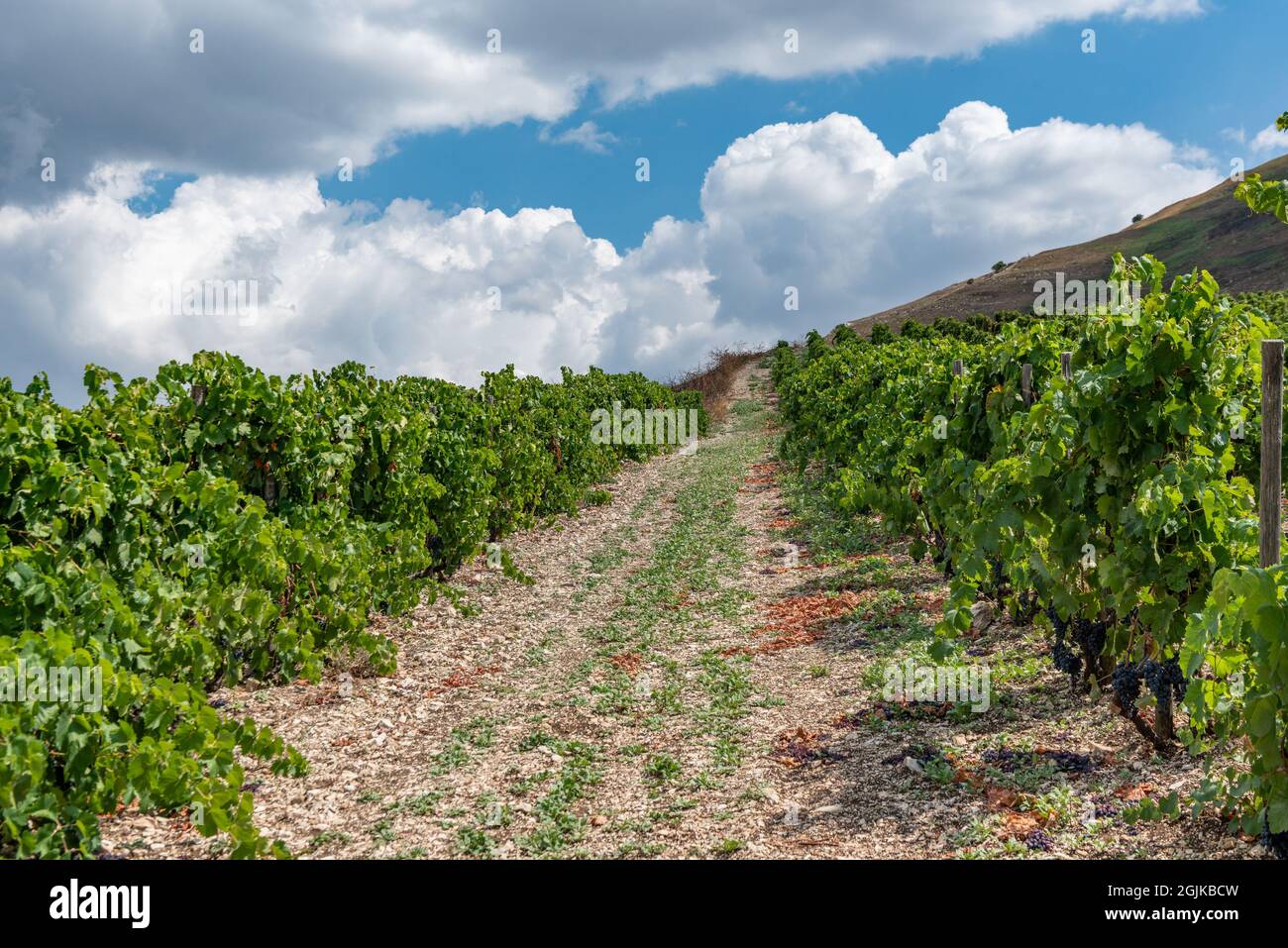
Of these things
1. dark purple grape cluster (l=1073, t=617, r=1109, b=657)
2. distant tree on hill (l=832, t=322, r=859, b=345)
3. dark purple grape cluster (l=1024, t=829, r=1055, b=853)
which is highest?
distant tree on hill (l=832, t=322, r=859, b=345)

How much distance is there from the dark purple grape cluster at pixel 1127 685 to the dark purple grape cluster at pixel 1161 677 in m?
0.07

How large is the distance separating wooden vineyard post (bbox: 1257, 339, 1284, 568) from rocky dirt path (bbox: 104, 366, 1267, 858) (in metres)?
1.39


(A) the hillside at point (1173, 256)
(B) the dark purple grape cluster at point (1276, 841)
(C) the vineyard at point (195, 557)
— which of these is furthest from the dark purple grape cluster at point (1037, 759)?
(A) the hillside at point (1173, 256)

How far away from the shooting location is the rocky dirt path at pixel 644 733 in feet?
14.9

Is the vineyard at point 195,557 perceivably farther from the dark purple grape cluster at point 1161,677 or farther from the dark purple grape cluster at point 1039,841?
the dark purple grape cluster at point 1161,677

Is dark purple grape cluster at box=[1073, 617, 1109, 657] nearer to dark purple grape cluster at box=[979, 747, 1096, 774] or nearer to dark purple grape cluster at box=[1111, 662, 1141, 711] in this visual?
dark purple grape cluster at box=[1111, 662, 1141, 711]

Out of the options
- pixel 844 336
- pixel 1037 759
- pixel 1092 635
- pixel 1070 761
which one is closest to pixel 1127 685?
pixel 1070 761

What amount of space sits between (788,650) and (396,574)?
3618mm

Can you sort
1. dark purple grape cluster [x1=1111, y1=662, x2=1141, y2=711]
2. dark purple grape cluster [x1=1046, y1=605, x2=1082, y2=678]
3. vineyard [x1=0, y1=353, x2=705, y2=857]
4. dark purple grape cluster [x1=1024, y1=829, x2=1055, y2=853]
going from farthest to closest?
dark purple grape cluster [x1=1046, y1=605, x2=1082, y2=678] < dark purple grape cluster [x1=1111, y1=662, x2=1141, y2=711] < dark purple grape cluster [x1=1024, y1=829, x2=1055, y2=853] < vineyard [x1=0, y1=353, x2=705, y2=857]


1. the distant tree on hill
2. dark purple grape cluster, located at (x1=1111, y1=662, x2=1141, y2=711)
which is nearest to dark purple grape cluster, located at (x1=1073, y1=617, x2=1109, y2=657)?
dark purple grape cluster, located at (x1=1111, y1=662, x2=1141, y2=711)

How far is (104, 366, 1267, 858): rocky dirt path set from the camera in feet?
14.9

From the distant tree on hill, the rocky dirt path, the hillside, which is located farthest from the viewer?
the hillside
